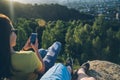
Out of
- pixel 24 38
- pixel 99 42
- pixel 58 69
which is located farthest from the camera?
pixel 99 42

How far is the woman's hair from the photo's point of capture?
4.30 m

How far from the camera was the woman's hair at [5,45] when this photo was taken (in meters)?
4.30

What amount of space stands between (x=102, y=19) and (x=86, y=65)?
919 inches

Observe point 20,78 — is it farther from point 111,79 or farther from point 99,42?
point 99,42

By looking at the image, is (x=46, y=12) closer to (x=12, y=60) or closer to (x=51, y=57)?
(x=51, y=57)

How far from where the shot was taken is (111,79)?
8.31m

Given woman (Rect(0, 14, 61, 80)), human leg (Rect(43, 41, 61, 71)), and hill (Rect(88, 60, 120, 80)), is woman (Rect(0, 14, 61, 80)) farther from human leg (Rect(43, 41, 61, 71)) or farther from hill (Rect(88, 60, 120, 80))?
hill (Rect(88, 60, 120, 80))

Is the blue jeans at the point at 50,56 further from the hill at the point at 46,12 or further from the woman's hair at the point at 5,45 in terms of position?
the hill at the point at 46,12

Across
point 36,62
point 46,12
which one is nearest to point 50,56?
point 36,62

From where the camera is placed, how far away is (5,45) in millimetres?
4320

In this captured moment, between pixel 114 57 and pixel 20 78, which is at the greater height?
pixel 20 78

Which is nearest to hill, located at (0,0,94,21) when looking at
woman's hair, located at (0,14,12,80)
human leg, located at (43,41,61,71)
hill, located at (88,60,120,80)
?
hill, located at (88,60,120,80)

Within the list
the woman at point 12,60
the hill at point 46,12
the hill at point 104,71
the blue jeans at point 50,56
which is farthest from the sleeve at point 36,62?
the hill at point 46,12

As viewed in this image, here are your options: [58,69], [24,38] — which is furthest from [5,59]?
[24,38]
